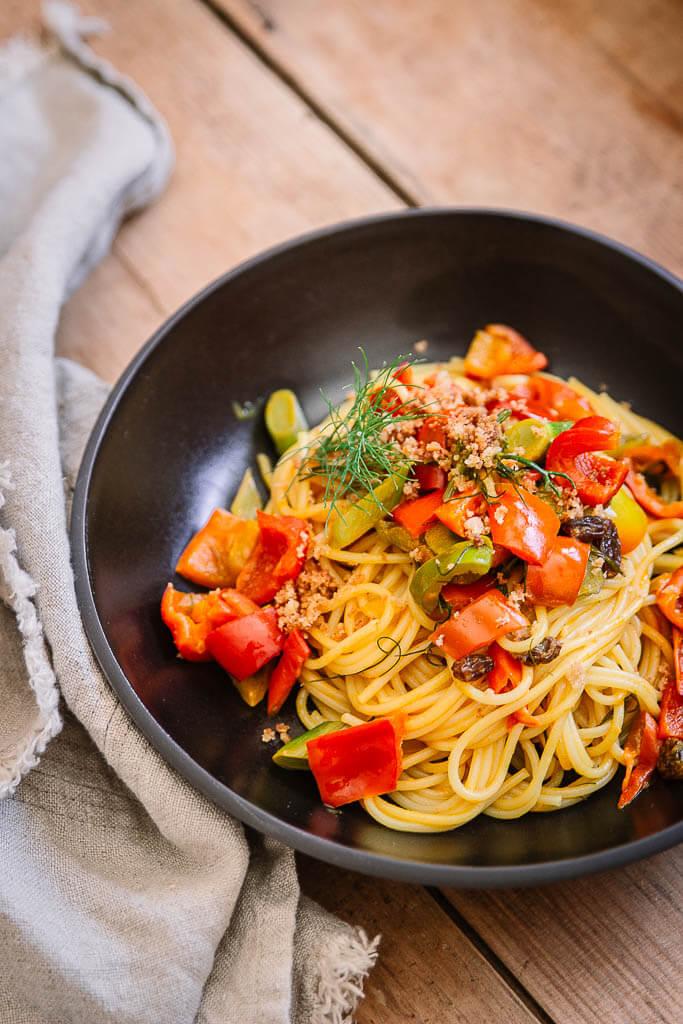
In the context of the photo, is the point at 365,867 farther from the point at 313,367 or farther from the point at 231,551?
the point at 313,367

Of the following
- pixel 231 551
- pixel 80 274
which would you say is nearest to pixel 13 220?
pixel 80 274

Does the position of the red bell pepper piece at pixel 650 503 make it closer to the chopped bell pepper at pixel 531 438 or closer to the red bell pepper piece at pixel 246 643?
the chopped bell pepper at pixel 531 438

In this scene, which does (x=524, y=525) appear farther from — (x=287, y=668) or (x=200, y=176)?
(x=200, y=176)

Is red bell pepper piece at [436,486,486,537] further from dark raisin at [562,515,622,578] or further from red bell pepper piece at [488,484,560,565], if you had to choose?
dark raisin at [562,515,622,578]

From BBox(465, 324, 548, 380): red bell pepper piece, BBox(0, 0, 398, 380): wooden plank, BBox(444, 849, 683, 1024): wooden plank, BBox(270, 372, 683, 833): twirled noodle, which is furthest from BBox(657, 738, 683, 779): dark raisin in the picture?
BBox(0, 0, 398, 380): wooden plank

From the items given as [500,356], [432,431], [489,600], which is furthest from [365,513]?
[500,356]

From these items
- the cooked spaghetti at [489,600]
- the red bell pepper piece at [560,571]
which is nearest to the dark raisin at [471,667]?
the cooked spaghetti at [489,600]

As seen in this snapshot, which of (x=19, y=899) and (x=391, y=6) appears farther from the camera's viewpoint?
(x=391, y=6)
